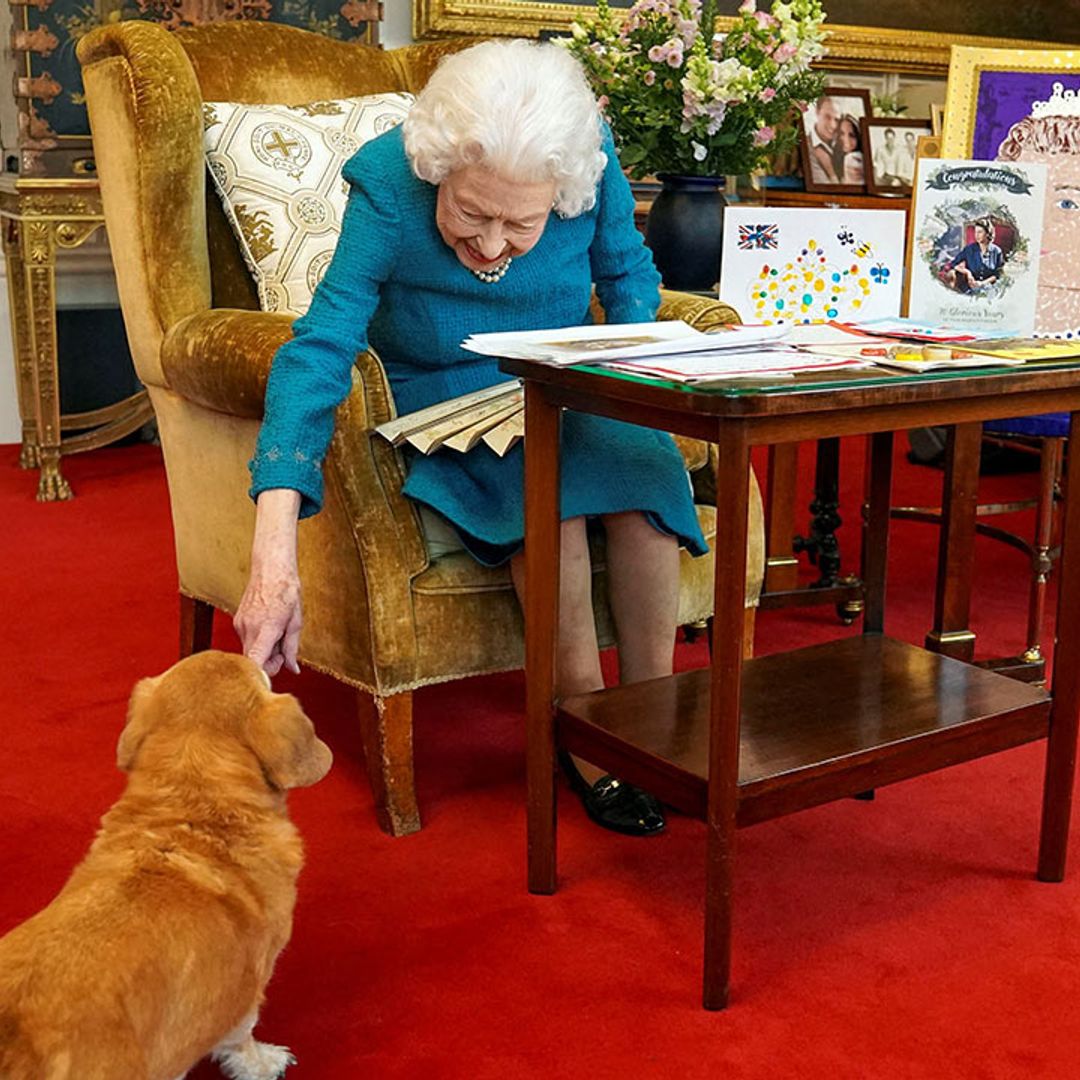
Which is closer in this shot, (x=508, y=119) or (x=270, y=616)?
(x=270, y=616)

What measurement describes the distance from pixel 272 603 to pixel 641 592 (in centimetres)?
61

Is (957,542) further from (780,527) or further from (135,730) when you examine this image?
(135,730)

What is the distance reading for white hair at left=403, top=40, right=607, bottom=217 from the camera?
1930 millimetres

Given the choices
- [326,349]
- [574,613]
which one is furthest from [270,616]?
[574,613]

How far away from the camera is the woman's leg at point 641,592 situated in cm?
214

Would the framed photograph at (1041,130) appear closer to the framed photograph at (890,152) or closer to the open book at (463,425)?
the open book at (463,425)

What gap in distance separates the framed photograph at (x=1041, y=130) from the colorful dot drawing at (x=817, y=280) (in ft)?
1.62

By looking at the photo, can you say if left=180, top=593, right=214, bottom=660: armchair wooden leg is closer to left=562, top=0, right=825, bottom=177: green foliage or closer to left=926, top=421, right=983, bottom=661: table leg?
left=562, top=0, right=825, bottom=177: green foliage

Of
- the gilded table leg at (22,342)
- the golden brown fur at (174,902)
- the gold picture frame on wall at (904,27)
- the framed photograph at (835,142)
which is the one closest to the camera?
the golden brown fur at (174,902)

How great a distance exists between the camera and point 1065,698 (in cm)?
198

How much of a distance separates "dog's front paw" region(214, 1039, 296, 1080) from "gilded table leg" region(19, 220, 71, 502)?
2922mm

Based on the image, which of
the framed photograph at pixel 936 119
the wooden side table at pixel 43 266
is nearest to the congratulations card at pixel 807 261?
the wooden side table at pixel 43 266

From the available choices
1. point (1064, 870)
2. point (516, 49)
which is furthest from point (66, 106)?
point (1064, 870)

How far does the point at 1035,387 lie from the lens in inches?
69.9
